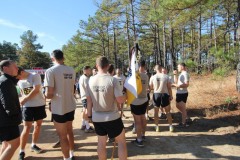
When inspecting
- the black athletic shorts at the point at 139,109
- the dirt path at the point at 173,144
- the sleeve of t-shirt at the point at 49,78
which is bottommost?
the dirt path at the point at 173,144

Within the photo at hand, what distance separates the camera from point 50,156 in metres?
5.62

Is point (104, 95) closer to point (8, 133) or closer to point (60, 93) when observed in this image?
point (60, 93)

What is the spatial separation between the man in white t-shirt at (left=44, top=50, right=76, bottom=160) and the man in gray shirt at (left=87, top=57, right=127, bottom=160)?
798mm

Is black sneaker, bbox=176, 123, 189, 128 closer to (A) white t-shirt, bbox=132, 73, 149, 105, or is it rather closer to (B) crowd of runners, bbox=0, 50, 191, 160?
(B) crowd of runners, bbox=0, 50, 191, 160

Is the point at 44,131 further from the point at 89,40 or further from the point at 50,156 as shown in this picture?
the point at 89,40

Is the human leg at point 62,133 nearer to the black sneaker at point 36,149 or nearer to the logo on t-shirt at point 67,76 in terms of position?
the logo on t-shirt at point 67,76

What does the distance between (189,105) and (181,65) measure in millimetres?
3776

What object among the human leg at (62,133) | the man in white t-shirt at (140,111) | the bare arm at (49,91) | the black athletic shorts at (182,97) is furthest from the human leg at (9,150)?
the black athletic shorts at (182,97)

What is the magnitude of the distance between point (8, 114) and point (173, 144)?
3862 millimetres

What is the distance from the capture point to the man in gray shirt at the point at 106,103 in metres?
4.07

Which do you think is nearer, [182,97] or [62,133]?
[62,133]

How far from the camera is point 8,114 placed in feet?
13.3

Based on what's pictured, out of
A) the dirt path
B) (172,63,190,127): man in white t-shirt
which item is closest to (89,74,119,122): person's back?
the dirt path

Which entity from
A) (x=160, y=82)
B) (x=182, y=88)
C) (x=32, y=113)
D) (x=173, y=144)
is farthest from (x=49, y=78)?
(x=182, y=88)
